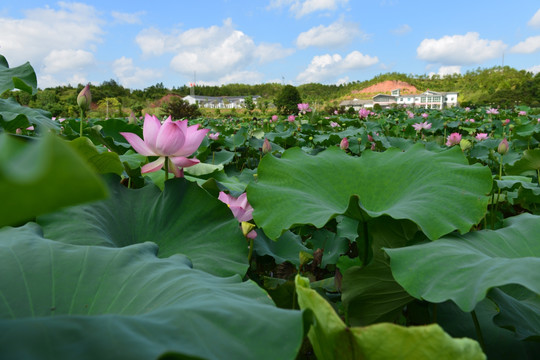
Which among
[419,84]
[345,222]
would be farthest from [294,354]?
[419,84]

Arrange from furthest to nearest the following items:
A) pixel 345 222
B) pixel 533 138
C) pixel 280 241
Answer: pixel 533 138 → pixel 345 222 → pixel 280 241

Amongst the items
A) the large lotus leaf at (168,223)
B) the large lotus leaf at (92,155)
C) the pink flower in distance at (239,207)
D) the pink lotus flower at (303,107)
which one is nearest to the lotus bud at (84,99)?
the large lotus leaf at (92,155)

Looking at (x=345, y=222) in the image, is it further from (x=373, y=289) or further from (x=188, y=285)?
(x=188, y=285)

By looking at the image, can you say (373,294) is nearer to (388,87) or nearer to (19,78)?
(19,78)

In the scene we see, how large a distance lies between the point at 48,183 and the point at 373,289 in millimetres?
572

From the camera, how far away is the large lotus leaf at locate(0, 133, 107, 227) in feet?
0.43

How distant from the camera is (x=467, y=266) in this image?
1.66 ft

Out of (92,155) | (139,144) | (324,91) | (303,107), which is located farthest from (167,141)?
(324,91)

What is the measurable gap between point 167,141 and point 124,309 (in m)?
0.43

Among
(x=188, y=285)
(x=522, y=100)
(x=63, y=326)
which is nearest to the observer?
(x=63, y=326)

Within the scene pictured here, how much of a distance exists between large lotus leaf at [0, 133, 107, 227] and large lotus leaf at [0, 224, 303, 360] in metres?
0.12

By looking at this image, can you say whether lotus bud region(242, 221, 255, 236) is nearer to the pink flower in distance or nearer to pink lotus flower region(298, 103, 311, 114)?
the pink flower in distance

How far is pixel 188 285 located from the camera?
41cm

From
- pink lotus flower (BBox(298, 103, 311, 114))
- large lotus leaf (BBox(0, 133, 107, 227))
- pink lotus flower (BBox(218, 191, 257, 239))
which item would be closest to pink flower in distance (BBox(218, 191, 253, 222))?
pink lotus flower (BBox(218, 191, 257, 239))
